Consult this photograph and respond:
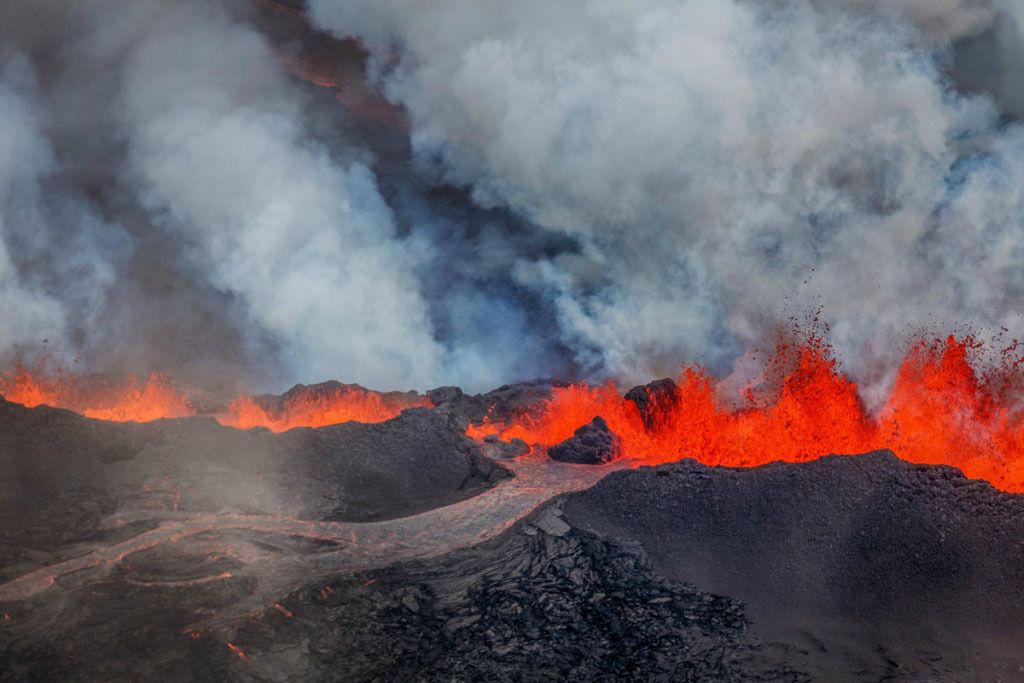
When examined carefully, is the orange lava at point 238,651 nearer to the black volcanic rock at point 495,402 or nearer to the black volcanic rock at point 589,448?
the black volcanic rock at point 589,448

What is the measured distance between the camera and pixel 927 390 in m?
17.2

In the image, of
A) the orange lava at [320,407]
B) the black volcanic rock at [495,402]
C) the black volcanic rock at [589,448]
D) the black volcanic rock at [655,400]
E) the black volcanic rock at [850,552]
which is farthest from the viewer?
the black volcanic rock at [495,402]

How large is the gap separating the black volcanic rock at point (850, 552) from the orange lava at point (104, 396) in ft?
54.3

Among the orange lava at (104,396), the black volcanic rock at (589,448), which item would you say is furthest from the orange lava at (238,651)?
the orange lava at (104,396)

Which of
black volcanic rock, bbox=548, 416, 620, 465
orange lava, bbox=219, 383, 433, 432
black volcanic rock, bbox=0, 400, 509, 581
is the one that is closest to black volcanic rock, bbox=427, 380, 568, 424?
orange lava, bbox=219, 383, 433, 432

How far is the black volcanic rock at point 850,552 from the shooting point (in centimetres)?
915

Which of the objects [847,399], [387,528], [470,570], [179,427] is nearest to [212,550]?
[387,528]

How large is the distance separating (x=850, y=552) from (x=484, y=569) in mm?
5476

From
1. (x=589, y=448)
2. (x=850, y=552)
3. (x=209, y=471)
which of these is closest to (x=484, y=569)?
(x=850, y=552)

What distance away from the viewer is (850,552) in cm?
1092

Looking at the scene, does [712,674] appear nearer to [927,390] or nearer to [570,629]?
[570,629]

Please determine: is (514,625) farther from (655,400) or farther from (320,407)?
(320,407)

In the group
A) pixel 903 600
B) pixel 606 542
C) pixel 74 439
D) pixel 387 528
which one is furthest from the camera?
pixel 74 439

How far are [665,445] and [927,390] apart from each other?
20.8 feet
